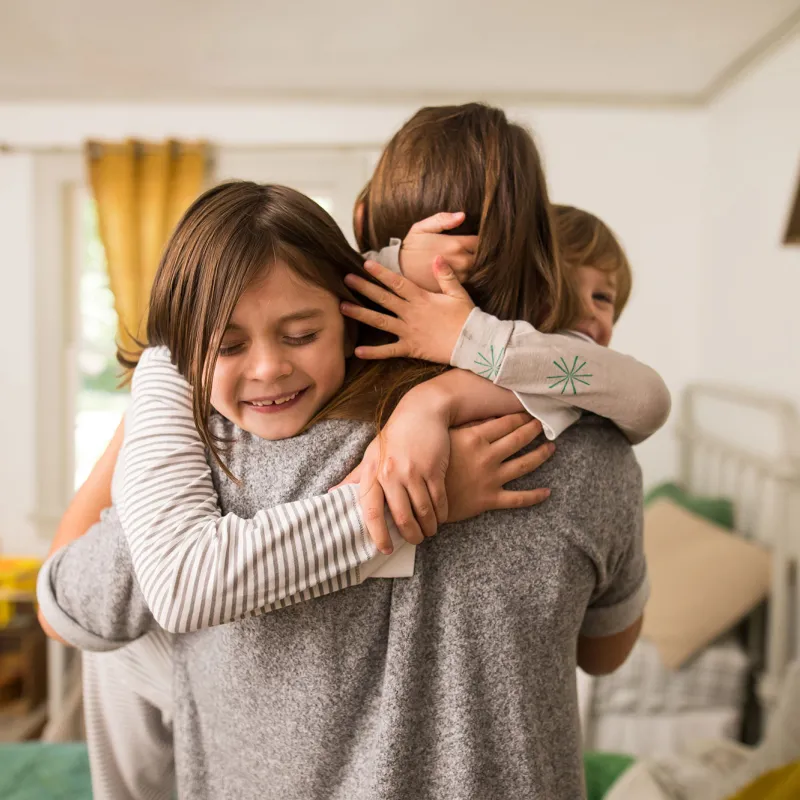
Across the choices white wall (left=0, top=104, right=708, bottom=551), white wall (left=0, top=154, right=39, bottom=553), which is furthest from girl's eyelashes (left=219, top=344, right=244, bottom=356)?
white wall (left=0, top=154, right=39, bottom=553)

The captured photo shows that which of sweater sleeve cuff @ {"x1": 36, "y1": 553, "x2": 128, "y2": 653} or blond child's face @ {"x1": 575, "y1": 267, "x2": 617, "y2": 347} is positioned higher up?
blond child's face @ {"x1": 575, "y1": 267, "x2": 617, "y2": 347}

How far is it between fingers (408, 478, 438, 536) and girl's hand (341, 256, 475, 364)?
0.50 feet

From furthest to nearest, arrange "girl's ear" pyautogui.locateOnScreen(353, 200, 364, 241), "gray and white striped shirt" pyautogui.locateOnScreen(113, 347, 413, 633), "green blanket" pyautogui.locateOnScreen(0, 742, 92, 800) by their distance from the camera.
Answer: "green blanket" pyautogui.locateOnScreen(0, 742, 92, 800) → "girl's ear" pyautogui.locateOnScreen(353, 200, 364, 241) → "gray and white striped shirt" pyautogui.locateOnScreen(113, 347, 413, 633)

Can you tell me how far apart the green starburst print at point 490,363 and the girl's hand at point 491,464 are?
0.15 ft

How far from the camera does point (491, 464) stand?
63 centimetres

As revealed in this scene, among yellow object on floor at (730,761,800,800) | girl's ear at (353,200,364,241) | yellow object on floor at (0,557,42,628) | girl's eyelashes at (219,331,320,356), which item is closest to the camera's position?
girl's eyelashes at (219,331,320,356)

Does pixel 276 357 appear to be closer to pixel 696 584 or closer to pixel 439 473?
pixel 439 473

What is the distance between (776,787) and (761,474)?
1.60 metres

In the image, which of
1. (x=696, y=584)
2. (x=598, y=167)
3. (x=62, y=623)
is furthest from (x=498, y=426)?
(x=598, y=167)

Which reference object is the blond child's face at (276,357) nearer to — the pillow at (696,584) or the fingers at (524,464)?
Answer: the fingers at (524,464)

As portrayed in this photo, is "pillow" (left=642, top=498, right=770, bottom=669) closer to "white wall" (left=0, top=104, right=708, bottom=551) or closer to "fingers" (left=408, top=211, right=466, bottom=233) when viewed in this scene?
"white wall" (left=0, top=104, right=708, bottom=551)

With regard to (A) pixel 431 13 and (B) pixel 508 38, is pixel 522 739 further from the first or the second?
(B) pixel 508 38

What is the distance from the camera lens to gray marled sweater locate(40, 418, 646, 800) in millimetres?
612

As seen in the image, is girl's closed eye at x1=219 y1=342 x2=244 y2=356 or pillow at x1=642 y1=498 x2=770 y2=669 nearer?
girl's closed eye at x1=219 y1=342 x2=244 y2=356
